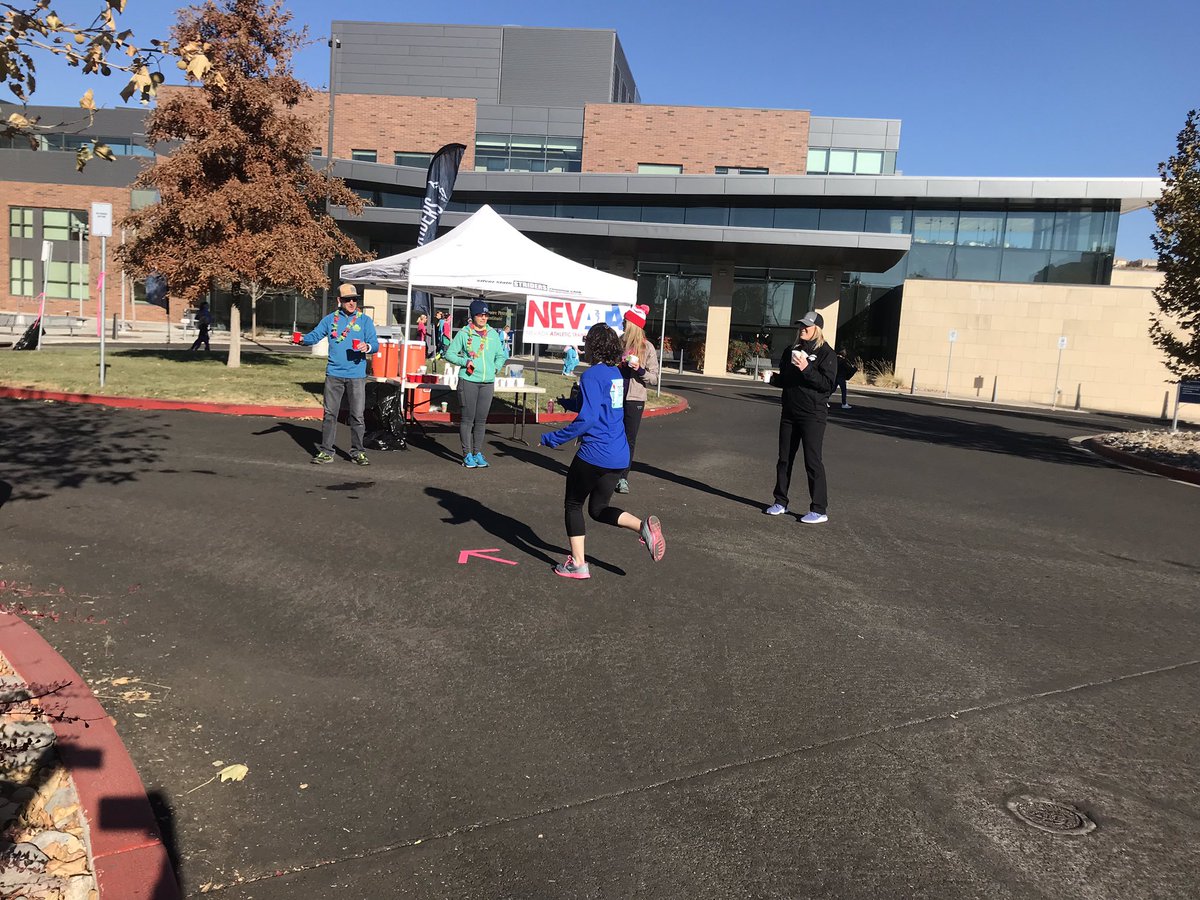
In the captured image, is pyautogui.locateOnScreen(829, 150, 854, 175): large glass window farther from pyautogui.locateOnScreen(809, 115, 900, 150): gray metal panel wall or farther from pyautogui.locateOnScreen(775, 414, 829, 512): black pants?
pyautogui.locateOnScreen(775, 414, 829, 512): black pants

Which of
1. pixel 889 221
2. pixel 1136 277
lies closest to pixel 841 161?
pixel 889 221

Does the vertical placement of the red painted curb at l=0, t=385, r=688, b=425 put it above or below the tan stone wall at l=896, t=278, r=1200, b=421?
below

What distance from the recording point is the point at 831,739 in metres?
3.92

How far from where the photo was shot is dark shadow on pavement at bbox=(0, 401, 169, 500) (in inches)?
330

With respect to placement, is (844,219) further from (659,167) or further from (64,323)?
(64,323)

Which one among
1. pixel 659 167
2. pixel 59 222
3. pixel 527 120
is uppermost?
pixel 527 120

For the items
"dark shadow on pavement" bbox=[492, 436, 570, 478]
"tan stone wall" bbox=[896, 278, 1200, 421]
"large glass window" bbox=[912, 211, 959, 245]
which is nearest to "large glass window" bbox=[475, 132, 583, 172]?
"large glass window" bbox=[912, 211, 959, 245]

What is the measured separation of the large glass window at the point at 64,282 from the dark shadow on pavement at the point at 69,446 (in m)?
45.3

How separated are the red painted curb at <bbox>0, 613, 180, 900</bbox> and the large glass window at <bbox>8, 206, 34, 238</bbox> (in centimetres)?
5865

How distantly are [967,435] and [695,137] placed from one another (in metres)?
32.0

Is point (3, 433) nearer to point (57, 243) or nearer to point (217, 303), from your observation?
point (217, 303)

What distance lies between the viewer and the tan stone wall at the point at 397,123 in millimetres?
47812

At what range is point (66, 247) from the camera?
170 ft

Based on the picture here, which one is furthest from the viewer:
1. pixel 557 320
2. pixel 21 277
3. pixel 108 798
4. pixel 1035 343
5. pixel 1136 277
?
pixel 21 277
